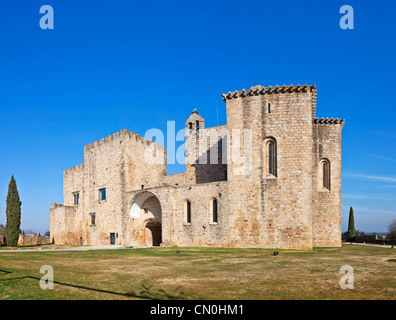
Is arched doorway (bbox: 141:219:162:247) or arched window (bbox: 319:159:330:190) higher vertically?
arched window (bbox: 319:159:330:190)

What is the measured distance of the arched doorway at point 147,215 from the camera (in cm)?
3294

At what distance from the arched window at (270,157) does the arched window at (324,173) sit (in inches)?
258

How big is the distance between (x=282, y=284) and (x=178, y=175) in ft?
89.7

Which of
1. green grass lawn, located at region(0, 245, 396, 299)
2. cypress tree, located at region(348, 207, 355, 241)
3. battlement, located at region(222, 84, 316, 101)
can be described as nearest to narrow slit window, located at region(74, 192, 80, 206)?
battlement, located at region(222, 84, 316, 101)

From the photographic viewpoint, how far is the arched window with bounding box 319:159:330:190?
29750mm

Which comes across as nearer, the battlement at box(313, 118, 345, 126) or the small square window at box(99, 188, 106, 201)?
the battlement at box(313, 118, 345, 126)

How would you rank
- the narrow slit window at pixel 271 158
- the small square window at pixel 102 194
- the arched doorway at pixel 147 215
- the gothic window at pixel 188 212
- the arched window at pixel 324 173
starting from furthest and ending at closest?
the small square window at pixel 102 194 → the arched doorway at pixel 147 215 → the arched window at pixel 324 173 → the gothic window at pixel 188 212 → the narrow slit window at pixel 271 158

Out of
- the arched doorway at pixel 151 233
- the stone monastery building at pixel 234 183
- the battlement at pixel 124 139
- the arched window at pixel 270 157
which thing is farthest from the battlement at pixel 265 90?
the arched doorway at pixel 151 233

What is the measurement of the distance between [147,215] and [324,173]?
57.0 ft

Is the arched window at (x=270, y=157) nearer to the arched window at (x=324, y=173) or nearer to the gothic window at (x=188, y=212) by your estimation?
the arched window at (x=324, y=173)

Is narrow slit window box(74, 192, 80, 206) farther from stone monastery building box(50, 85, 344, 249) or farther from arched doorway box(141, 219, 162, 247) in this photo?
arched doorway box(141, 219, 162, 247)

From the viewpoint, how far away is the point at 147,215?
33.7 m

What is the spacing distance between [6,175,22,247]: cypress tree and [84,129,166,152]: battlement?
887 centimetres
